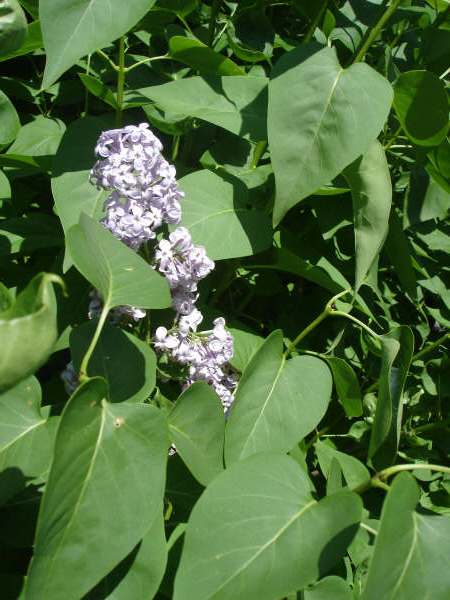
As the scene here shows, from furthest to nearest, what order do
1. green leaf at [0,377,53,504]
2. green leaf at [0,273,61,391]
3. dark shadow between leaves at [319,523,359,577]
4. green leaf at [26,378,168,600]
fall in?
green leaf at [0,377,53,504], dark shadow between leaves at [319,523,359,577], green leaf at [26,378,168,600], green leaf at [0,273,61,391]

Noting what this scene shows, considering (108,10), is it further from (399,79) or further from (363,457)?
(363,457)

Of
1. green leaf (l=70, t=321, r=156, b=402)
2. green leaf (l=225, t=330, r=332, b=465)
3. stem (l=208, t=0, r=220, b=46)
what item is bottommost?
green leaf (l=225, t=330, r=332, b=465)

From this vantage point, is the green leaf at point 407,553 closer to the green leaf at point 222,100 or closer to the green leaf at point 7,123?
the green leaf at point 222,100

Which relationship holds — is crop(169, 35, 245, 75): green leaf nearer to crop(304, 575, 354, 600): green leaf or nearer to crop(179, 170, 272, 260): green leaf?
crop(179, 170, 272, 260): green leaf

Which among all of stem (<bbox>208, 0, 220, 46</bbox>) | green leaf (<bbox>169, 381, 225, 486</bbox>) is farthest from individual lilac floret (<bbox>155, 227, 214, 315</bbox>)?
stem (<bbox>208, 0, 220, 46</bbox>)

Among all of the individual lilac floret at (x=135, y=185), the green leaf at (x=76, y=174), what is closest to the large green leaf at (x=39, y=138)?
the green leaf at (x=76, y=174)

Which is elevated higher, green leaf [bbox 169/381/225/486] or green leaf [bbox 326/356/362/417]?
green leaf [bbox 169/381/225/486]

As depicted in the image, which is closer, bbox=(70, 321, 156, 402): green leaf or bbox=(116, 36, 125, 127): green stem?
bbox=(70, 321, 156, 402): green leaf
